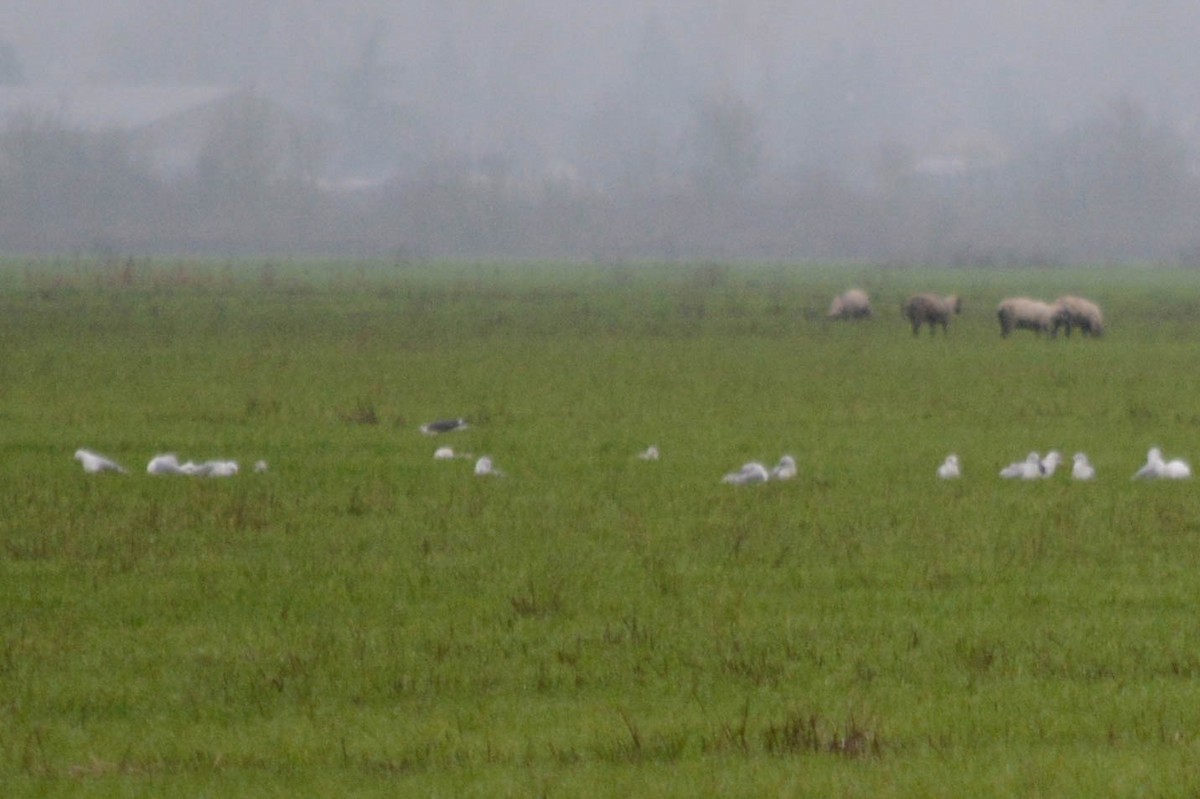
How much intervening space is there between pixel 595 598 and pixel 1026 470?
632 cm

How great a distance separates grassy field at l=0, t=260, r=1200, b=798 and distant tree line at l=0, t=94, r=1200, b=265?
103 m

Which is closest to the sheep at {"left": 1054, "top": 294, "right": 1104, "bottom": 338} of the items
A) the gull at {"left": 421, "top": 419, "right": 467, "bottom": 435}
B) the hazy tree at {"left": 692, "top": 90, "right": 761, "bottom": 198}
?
the gull at {"left": 421, "top": 419, "right": 467, "bottom": 435}

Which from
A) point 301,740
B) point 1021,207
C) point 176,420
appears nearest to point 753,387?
point 176,420

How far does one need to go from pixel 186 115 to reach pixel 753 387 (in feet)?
455

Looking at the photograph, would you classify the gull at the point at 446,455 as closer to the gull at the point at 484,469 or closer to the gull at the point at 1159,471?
the gull at the point at 484,469

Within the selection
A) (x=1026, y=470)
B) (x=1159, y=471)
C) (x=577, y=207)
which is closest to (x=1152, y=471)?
(x=1159, y=471)

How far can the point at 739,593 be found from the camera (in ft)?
36.6

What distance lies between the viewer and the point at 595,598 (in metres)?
11.1

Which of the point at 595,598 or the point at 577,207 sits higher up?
the point at 577,207

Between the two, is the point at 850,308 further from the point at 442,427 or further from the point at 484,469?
the point at 484,469

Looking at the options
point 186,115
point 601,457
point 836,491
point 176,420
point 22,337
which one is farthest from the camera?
point 186,115

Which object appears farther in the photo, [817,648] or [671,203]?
[671,203]

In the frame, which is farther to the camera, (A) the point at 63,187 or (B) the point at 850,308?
(A) the point at 63,187

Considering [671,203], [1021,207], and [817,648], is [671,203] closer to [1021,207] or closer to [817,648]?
[1021,207]
